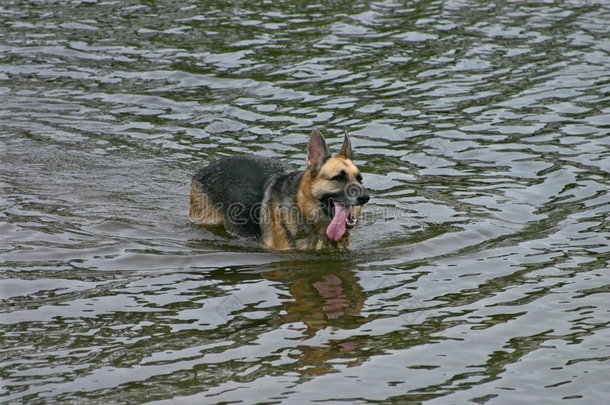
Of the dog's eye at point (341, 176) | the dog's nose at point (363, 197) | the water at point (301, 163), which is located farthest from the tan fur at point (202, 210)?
the dog's nose at point (363, 197)

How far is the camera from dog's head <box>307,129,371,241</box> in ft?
33.3

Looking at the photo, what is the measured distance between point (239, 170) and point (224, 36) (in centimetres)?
859

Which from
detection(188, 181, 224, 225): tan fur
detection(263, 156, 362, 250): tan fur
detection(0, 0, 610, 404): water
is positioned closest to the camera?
detection(0, 0, 610, 404): water

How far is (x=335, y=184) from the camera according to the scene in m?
10.2

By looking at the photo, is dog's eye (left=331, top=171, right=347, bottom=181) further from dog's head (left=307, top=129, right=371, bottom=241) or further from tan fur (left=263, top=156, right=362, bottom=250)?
tan fur (left=263, top=156, right=362, bottom=250)

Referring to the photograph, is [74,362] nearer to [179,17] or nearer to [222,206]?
[222,206]

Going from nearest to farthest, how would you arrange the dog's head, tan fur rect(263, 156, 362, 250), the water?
the water → the dog's head → tan fur rect(263, 156, 362, 250)

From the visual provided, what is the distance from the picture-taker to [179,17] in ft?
67.7

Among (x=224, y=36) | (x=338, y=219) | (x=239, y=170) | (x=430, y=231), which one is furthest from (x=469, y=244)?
(x=224, y=36)

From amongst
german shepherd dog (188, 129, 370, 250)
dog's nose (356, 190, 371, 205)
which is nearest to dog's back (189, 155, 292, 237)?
german shepherd dog (188, 129, 370, 250)

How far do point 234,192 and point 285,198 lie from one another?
79cm

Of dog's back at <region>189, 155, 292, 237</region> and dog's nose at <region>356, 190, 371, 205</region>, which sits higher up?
dog's nose at <region>356, 190, 371, 205</region>

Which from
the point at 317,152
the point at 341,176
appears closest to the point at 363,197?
the point at 341,176

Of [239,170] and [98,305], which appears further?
[239,170]
